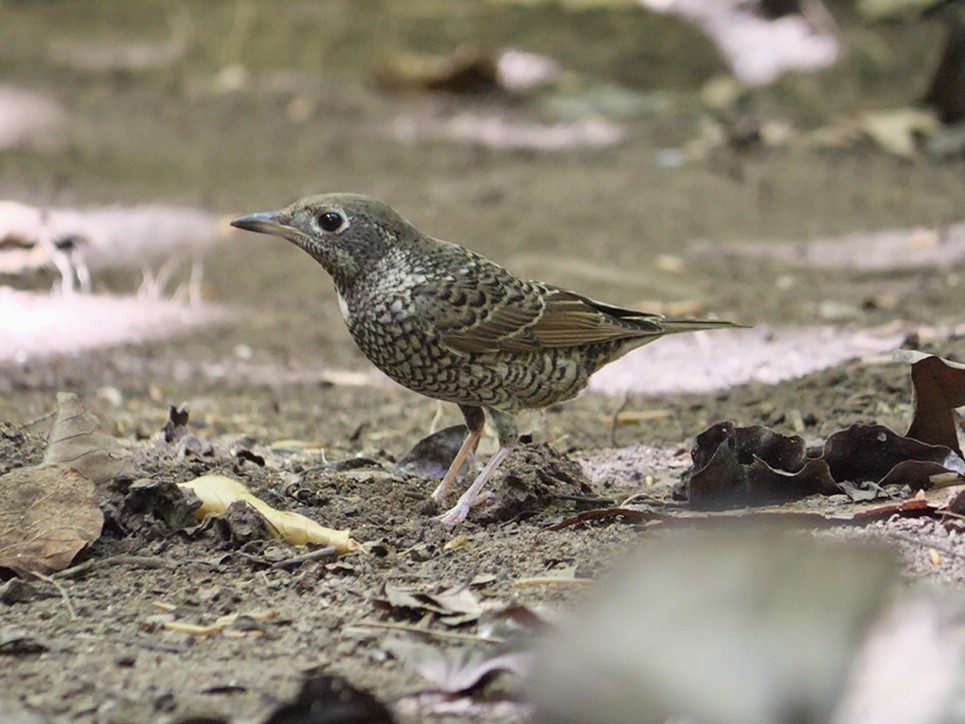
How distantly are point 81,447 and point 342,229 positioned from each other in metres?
1.21

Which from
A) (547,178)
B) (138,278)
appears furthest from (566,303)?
(547,178)

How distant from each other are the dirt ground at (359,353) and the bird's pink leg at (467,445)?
125 millimetres

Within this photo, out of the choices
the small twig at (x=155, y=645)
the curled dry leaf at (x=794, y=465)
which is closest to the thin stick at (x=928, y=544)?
the curled dry leaf at (x=794, y=465)

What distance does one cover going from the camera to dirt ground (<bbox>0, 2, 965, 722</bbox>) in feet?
10.1

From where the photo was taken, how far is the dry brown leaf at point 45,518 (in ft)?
11.7

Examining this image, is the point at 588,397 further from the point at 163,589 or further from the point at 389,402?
the point at 163,589

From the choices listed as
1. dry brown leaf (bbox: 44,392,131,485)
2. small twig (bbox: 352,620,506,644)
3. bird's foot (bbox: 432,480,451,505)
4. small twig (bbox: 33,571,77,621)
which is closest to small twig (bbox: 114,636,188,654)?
small twig (bbox: 33,571,77,621)

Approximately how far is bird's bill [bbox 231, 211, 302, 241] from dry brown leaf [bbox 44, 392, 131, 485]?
961 millimetres

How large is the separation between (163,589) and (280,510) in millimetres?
617

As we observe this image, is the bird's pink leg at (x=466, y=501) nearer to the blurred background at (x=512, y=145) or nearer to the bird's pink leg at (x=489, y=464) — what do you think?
the bird's pink leg at (x=489, y=464)

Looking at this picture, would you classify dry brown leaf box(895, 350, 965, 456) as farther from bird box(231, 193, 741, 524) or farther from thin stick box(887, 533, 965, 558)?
bird box(231, 193, 741, 524)

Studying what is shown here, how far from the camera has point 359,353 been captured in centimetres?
715

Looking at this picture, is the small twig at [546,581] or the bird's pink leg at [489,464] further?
the bird's pink leg at [489,464]

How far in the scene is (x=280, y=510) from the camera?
13.1 feet
